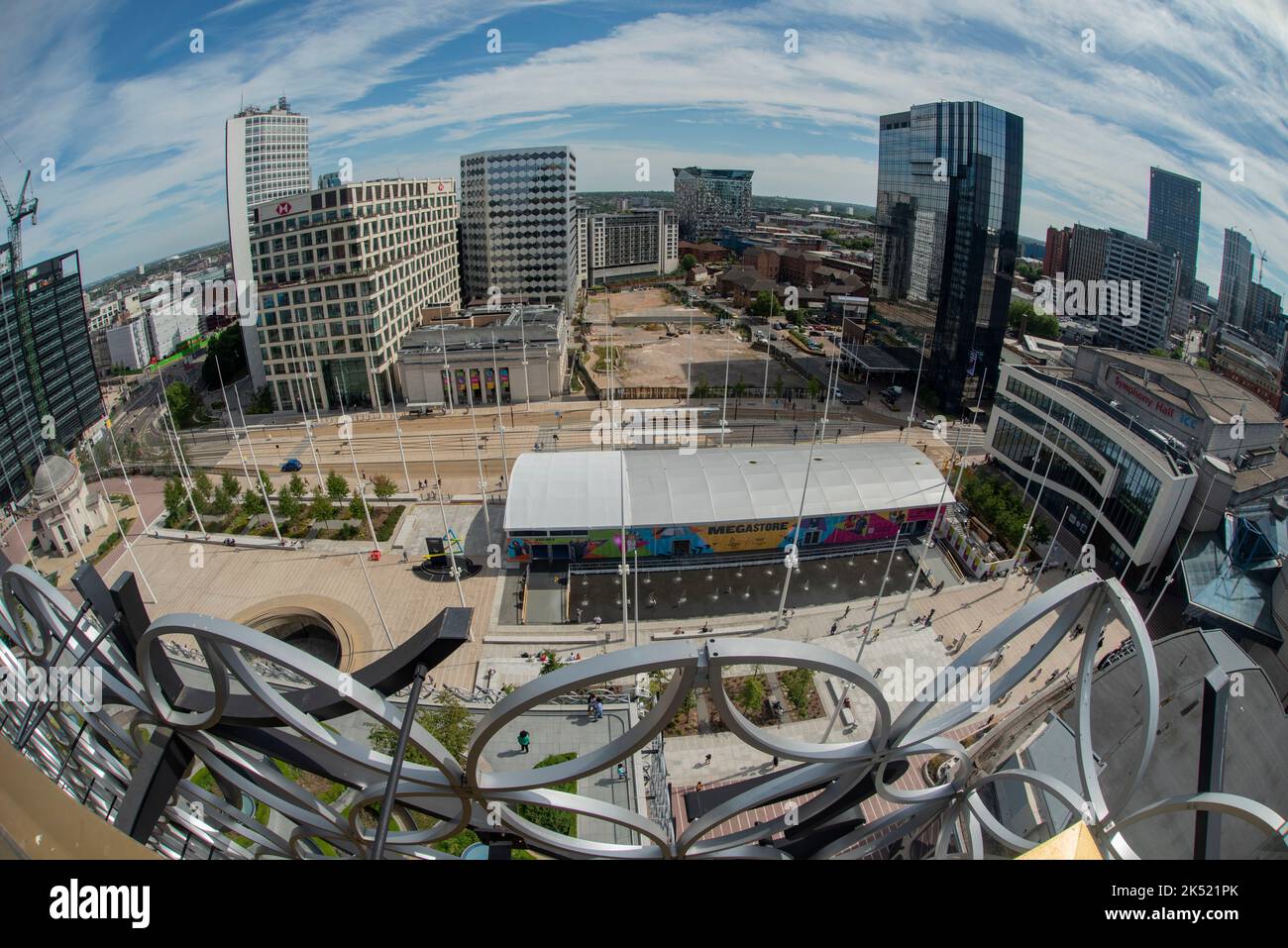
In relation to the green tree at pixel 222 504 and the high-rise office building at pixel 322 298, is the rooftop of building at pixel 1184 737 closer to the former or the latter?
the green tree at pixel 222 504

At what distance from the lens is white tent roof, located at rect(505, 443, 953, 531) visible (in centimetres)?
2266

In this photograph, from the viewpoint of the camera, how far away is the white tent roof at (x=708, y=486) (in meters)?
22.7

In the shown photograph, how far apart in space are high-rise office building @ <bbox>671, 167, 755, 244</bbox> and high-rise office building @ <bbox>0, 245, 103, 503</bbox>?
11956 centimetres

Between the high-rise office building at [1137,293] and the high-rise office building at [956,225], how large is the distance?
43.3m

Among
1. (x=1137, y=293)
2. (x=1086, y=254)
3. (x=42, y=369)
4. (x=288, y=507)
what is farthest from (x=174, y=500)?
(x=1086, y=254)

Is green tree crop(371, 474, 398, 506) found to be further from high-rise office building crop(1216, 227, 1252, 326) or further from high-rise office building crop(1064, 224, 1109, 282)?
high-rise office building crop(1064, 224, 1109, 282)

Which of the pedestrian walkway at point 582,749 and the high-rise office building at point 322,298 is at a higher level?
the high-rise office building at point 322,298

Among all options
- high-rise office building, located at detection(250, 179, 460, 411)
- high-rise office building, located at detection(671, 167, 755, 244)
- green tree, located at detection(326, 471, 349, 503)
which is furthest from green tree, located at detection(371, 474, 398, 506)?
high-rise office building, located at detection(671, 167, 755, 244)

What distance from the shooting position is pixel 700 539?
75.5 ft

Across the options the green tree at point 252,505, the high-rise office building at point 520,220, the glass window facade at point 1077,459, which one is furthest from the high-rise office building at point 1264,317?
the green tree at point 252,505

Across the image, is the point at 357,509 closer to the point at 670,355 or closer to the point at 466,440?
the point at 466,440

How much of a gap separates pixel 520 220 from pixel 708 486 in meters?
44.7

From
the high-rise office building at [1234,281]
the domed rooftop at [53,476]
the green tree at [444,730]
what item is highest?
the high-rise office building at [1234,281]
